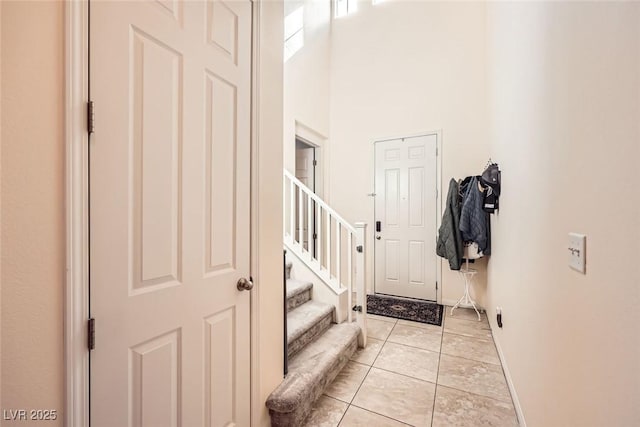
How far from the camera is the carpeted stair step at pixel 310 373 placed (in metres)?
1.44

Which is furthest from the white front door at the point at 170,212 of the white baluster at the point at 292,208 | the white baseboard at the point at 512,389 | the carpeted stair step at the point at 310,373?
the white baseboard at the point at 512,389

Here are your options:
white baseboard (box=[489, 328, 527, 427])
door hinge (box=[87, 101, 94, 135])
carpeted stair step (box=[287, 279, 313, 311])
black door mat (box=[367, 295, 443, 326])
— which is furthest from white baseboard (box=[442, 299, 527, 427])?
door hinge (box=[87, 101, 94, 135])

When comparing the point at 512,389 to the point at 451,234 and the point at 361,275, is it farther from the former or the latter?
the point at 451,234

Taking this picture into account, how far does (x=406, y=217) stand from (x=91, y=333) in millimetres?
3494

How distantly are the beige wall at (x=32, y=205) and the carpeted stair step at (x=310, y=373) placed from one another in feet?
3.41

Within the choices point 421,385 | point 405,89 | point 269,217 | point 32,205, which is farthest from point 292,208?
point 405,89

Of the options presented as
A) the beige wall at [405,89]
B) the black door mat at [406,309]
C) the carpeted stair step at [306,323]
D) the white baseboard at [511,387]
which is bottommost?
the black door mat at [406,309]

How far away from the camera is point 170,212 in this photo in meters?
0.97

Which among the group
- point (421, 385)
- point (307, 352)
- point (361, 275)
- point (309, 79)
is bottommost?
point (421, 385)

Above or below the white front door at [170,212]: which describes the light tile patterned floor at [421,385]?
below

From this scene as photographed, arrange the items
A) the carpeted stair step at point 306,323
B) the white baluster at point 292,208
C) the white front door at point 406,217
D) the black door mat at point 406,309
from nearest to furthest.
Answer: the carpeted stair step at point 306,323
the white baluster at point 292,208
the black door mat at point 406,309
the white front door at point 406,217

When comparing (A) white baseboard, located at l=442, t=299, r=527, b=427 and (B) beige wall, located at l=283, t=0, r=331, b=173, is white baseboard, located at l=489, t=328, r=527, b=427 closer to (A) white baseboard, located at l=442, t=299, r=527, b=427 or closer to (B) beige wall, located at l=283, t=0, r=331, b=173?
(A) white baseboard, located at l=442, t=299, r=527, b=427

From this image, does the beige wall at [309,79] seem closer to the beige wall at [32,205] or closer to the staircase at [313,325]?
the staircase at [313,325]

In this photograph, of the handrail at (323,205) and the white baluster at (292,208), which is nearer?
the handrail at (323,205)
